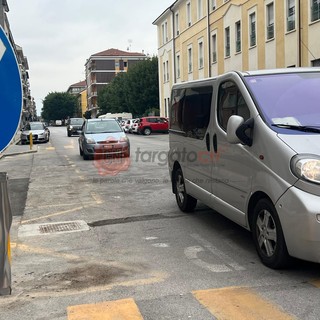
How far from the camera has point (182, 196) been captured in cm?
763

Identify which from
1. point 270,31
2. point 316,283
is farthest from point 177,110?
point 270,31

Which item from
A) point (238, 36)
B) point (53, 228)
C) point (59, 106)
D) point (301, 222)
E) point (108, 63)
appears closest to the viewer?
point (301, 222)

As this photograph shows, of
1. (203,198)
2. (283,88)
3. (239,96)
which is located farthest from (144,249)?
(283,88)

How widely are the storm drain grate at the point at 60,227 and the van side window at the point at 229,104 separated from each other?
9.08 feet

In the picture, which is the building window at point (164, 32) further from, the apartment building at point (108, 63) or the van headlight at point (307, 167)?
the apartment building at point (108, 63)

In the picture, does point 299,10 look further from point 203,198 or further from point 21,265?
point 21,265

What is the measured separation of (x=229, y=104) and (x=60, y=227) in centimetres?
320

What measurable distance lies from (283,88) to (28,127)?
30800 mm

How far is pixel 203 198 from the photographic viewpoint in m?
6.45

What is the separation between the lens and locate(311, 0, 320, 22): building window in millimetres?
22875

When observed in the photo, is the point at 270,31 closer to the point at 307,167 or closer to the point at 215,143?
the point at 215,143

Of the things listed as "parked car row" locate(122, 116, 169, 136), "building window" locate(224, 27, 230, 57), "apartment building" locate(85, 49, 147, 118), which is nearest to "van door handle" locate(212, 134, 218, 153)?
"building window" locate(224, 27, 230, 57)

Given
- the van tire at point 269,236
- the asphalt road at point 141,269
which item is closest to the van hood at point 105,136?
the asphalt road at point 141,269

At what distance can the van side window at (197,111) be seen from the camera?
20.6ft
